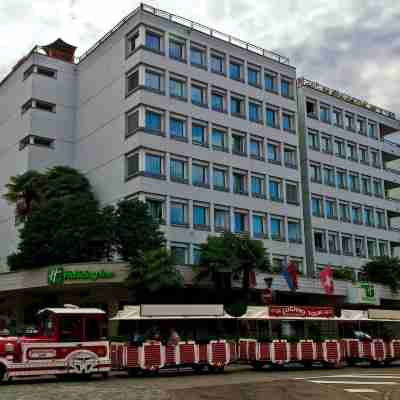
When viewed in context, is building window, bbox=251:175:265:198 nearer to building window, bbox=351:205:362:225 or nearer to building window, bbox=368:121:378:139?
building window, bbox=351:205:362:225

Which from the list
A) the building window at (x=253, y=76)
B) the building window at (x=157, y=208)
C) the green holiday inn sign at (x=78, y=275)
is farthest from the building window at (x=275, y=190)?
the green holiday inn sign at (x=78, y=275)

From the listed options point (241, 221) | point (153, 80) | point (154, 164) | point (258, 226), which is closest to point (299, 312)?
point (154, 164)

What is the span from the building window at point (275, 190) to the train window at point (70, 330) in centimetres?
3335

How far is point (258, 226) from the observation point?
5347 cm

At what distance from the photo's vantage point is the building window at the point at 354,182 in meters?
64.4

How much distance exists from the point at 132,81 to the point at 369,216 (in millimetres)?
31165

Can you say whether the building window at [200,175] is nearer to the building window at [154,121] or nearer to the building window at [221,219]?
the building window at [221,219]

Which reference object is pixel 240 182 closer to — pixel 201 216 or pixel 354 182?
pixel 201 216

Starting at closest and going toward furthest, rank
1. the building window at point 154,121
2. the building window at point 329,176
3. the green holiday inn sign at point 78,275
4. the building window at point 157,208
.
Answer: the green holiday inn sign at point 78,275 < the building window at point 157,208 < the building window at point 154,121 < the building window at point 329,176

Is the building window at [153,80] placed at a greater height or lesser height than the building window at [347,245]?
greater

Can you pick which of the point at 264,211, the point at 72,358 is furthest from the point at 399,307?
the point at 72,358

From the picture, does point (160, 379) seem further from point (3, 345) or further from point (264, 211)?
point (264, 211)

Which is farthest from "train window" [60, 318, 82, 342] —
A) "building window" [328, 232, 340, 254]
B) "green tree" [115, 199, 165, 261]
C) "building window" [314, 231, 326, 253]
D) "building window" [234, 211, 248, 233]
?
"building window" [328, 232, 340, 254]

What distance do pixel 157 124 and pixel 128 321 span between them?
24311 millimetres
